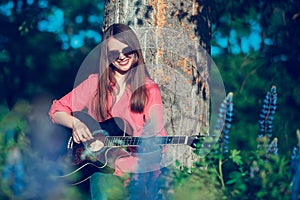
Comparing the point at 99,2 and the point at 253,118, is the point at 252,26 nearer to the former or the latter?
the point at 253,118

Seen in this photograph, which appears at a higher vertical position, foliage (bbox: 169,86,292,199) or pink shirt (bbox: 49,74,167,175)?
pink shirt (bbox: 49,74,167,175)

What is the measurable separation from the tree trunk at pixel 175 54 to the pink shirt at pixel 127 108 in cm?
18

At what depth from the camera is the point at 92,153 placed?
164 inches

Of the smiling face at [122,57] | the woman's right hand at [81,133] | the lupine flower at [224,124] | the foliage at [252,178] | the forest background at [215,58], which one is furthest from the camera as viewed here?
the forest background at [215,58]

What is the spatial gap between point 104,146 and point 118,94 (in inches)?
15.3

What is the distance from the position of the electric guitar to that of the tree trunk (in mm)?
330

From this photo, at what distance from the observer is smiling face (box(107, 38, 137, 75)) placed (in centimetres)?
439

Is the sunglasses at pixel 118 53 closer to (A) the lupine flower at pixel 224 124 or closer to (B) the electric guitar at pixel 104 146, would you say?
(B) the electric guitar at pixel 104 146

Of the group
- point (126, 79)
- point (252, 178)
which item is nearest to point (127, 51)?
point (126, 79)

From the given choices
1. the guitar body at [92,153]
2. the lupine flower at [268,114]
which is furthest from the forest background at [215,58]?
the lupine flower at [268,114]

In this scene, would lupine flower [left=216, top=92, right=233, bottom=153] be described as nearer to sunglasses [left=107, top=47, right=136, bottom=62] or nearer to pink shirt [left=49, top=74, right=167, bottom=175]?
pink shirt [left=49, top=74, right=167, bottom=175]

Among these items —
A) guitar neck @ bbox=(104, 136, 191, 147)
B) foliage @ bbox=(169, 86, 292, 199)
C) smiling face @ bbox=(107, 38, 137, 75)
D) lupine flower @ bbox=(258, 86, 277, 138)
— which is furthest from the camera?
smiling face @ bbox=(107, 38, 137, 75)

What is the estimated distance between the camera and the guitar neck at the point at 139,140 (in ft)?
13.1

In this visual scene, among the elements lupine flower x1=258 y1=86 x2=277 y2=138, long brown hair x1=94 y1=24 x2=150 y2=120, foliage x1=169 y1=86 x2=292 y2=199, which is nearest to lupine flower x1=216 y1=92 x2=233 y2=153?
foliage x1=169 y1=86 x2=292 y2=199
